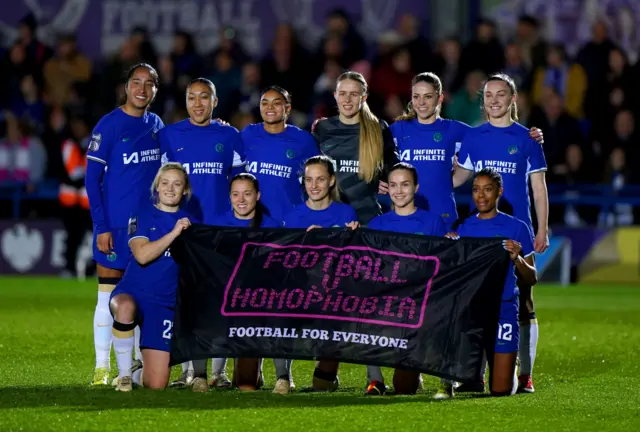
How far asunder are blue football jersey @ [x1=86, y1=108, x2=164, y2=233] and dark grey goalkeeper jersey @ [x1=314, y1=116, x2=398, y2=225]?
4.07 ft

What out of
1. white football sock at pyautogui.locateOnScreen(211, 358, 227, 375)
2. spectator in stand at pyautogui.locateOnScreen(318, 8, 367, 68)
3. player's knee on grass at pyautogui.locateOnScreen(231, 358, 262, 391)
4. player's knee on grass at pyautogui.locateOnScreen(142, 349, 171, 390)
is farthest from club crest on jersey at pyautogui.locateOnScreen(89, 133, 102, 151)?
spectator in stand at pyautogui.locateOnScreen(318, 8, 367, 68)

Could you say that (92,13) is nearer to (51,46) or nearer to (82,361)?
(51,46)

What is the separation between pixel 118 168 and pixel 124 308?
1.19 metres

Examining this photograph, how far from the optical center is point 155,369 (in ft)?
28.5

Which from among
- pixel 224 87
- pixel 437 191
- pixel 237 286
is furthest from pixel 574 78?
pixel 237 286

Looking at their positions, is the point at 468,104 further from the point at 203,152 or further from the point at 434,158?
the point at 203,152

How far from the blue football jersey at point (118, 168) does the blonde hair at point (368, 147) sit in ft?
4.73

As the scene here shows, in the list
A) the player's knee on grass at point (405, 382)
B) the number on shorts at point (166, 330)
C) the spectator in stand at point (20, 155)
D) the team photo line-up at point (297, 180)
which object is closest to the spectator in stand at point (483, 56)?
the spectator in stand at point (20, 155)

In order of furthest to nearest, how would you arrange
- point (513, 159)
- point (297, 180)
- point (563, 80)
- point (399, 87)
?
point (563, 80) < point (399, 87) < point (297, 180) < point (513, 159)

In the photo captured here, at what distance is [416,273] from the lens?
8.46 metres

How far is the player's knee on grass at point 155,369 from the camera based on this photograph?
868cm

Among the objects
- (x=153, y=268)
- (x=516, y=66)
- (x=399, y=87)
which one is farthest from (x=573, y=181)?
(x=153, y=268)

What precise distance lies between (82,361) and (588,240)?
940 cm

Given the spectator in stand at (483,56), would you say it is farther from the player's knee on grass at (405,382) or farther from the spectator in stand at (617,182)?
the player's knee on grass at (405,382)
